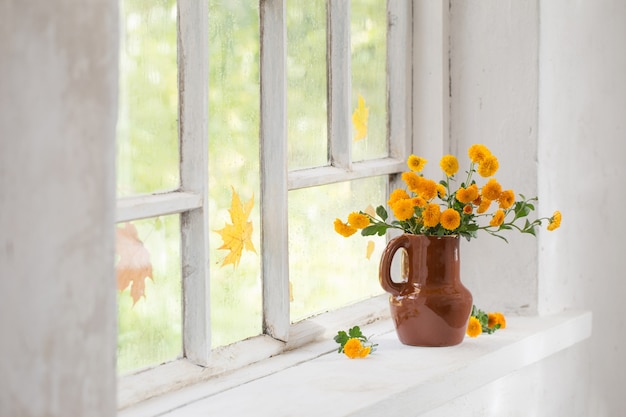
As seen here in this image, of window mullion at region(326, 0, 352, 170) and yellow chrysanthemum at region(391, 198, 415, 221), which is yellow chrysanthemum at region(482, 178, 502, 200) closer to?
yellow chrysanthemum at region(391, 198, 415, 221)

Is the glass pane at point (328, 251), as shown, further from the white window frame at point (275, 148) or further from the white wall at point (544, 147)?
the white wall at point (544, 147)

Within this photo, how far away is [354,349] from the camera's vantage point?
166 centimetres

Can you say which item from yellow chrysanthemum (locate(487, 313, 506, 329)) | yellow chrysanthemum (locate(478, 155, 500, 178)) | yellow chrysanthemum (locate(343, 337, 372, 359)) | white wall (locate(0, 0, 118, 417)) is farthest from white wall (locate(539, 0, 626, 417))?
white wall (locate(0, 0, 118, 417))

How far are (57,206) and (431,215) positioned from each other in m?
0.89

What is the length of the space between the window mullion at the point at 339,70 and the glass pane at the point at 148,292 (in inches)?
18.7

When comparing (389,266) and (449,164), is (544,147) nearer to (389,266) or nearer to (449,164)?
(449,164)

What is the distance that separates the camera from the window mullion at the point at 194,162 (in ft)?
4.79

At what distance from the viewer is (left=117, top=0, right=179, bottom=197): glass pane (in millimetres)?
1374

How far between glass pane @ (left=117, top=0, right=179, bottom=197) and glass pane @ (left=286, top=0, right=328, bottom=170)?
0.31 metres

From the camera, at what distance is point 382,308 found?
1978 millimetres

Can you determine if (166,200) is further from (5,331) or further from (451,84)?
(451,84)

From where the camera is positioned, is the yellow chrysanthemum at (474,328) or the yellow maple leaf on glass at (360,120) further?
the yellow maple leaf on glass at (360,120)

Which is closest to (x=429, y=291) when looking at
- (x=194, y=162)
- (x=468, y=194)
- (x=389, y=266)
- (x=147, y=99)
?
(x=389, y=266)

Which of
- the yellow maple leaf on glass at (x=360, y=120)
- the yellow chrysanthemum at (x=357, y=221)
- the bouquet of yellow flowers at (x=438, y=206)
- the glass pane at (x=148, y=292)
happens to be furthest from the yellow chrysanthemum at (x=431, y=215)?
the glass pane at (x=148, y=292)
